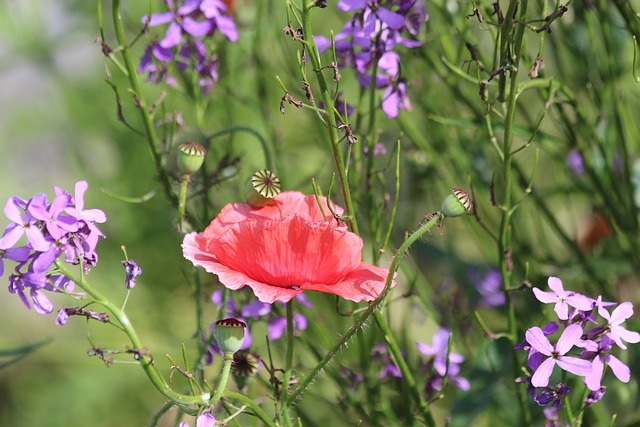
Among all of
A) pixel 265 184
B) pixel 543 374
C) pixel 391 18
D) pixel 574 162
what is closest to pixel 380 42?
pixel 391 18

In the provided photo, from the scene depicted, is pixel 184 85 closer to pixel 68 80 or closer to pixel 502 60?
pixel 502 60

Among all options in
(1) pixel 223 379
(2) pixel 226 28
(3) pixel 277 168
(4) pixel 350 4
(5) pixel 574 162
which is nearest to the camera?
(1) pixel 223 379

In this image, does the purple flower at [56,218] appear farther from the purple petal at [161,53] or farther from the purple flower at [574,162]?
the purple flower at [574,162]

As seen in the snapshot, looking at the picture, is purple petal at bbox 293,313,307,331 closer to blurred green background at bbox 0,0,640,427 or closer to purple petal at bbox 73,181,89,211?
blurred green background at bbox 0,0,640,427

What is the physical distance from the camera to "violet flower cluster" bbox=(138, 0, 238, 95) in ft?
2.05

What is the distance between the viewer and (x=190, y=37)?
67cm

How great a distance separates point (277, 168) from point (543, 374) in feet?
A: 1.18

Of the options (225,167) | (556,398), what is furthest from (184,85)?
(556,398)

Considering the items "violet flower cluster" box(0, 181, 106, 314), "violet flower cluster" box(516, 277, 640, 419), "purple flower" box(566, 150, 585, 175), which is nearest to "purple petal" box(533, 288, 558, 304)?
"violet flower cluster" box(516, 277, 640, 419)

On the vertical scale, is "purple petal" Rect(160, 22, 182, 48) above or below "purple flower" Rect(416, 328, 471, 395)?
above

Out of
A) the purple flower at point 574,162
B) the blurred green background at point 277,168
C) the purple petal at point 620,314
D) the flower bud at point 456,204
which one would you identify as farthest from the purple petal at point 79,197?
the purple flower at point 574,162

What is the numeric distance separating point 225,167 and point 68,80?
2.73ft

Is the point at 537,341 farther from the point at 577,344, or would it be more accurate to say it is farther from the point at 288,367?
the point at 288,367

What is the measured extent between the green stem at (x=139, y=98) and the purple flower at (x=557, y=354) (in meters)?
0.27
